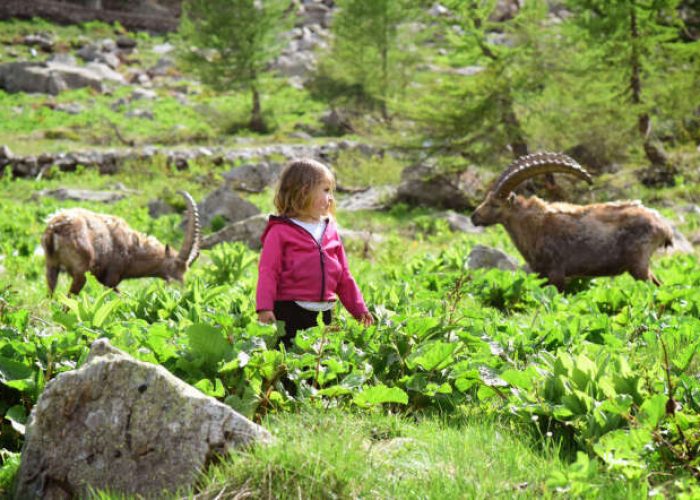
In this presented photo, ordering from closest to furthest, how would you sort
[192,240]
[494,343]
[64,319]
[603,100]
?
[64,319]
[494,343]
[192,240]
[603,100]

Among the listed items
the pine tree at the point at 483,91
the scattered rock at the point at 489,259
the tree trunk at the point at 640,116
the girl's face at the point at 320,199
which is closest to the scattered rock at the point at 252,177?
the pine tree at the point at 483,91

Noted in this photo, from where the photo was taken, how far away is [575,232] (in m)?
8.52

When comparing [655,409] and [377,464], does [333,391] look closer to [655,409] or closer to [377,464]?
[377,464]

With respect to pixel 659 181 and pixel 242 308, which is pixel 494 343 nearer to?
pixel 242 308

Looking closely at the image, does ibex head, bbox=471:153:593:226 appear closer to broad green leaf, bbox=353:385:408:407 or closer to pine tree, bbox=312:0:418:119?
broad green leaf, bbox=353:385:408:407

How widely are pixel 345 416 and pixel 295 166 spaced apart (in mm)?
1893

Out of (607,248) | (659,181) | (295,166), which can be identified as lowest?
(659,181)

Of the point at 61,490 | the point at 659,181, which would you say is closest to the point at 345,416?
the point at 61,490

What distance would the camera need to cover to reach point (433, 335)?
14.9ft

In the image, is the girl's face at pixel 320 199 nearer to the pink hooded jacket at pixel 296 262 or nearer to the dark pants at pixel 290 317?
the pink hooded jacket at pixel 296 262

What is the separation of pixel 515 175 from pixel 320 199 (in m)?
4.78

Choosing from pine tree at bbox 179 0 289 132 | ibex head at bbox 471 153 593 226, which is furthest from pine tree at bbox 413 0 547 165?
pine tree at bbox 179 0 289 132

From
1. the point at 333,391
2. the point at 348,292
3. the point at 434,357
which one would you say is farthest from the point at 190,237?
the point at 333,391

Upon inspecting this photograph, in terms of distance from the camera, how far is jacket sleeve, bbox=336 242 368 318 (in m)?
5.07
